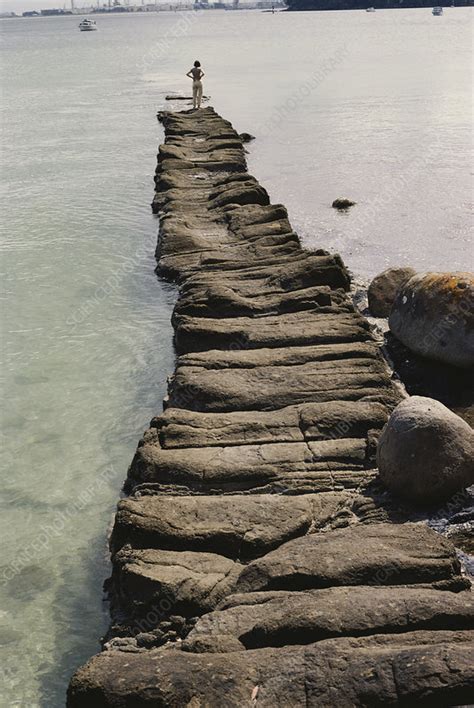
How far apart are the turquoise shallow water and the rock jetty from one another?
2.75ft

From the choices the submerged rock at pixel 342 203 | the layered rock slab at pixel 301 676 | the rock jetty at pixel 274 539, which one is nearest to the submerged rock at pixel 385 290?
the rock jetty at pixel 274 539

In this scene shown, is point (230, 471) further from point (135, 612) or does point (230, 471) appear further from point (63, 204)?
Result: point (63, 204)

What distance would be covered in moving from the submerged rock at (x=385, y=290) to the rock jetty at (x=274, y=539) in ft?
1.60

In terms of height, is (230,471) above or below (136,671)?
below

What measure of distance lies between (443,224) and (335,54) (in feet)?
190

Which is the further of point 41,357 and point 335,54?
point 335,54

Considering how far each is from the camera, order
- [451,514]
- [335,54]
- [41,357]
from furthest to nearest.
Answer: [335,54], [41,357], [451,514]

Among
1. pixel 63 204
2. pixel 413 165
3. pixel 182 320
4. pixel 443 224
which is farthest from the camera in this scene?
pixel 413 165

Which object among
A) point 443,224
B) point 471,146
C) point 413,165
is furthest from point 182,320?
point 471,146

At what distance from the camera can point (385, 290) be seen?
13.4m

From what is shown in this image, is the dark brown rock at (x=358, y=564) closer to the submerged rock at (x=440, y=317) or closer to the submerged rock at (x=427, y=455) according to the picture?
the submerged rock at (x=427, y=455)

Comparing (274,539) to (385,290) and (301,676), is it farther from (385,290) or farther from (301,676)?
(385,290)

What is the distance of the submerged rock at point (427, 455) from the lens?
782 centimetres

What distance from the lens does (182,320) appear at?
1198 centimetres
